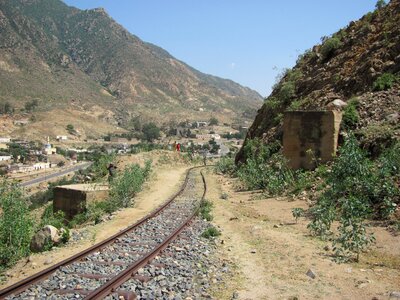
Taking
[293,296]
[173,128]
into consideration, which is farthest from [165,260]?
[173,128]

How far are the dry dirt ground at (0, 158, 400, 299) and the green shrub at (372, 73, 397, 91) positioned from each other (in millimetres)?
8230

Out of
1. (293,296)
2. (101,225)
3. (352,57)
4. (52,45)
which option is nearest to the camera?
(293,296)

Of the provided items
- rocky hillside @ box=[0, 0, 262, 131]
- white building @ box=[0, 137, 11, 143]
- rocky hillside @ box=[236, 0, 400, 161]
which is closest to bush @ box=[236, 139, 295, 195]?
rocky hillside @ box=[236, 0, 400, 161]

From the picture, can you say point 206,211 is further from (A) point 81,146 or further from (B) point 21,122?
(B) point 21,122

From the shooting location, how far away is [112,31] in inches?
7653

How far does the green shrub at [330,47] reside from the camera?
90.9 ft

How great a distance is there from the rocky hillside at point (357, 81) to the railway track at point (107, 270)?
9321 mm

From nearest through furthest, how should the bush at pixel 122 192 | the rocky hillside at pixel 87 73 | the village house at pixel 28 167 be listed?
the bush at pixel 122 192 < the village house at pixel 28 167 < the rocky hillside at pixel 87 73

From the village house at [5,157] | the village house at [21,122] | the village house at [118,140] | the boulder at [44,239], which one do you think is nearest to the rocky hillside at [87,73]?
the village house at [21,122]

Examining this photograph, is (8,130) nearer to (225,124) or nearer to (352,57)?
(225,124)

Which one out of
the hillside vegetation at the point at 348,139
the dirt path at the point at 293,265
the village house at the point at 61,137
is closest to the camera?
the dirt path at the point at 293,265

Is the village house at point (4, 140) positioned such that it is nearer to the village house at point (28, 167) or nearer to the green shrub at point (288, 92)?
the village house at point (28, 167)

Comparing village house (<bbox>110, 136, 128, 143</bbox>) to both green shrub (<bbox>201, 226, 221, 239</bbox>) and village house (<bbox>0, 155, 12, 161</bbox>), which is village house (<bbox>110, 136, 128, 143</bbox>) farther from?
green shrub (<bbox>201, 226, 221, 239</bbox>)

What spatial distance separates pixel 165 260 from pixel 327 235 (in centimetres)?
398
